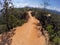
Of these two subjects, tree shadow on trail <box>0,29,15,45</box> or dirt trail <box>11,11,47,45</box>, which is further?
dirt trail <box>11,11,47,45</box>

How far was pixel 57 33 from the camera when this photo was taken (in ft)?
81.7

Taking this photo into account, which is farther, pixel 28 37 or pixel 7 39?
pixel 28 37

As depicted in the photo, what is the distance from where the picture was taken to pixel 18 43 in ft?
52.4

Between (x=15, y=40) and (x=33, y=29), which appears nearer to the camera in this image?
(x=15, y=40)

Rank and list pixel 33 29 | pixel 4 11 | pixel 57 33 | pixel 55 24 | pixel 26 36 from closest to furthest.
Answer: pixel 26 36 < pixel 33 29 < pixel 4 11 < pixel 57 33 < pixel 55 24

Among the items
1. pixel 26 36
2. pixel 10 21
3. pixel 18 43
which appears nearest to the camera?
pixel 18 43

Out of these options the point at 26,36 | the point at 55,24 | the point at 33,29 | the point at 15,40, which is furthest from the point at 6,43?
the point at 55,24

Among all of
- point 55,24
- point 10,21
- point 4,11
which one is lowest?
point 55,24

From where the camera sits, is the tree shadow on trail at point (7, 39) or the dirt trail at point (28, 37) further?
the dirt trail at point (28, 37)

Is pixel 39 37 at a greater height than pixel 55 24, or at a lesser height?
greater

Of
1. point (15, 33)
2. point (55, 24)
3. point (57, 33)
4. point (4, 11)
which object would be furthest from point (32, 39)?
point (55, 24)

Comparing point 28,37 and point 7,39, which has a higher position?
point 7,39

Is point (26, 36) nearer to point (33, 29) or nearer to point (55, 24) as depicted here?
point (33, 29)

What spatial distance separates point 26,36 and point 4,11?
4.33 meters
